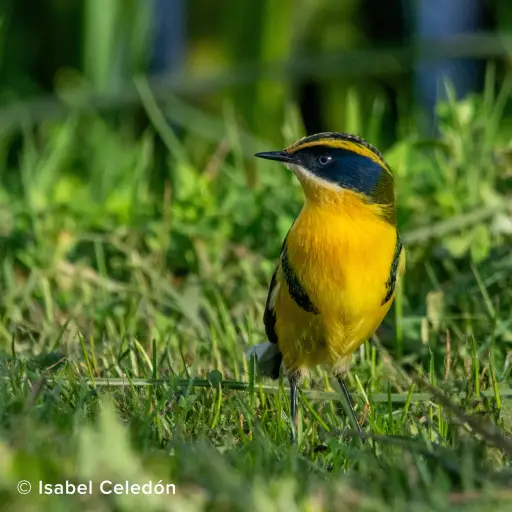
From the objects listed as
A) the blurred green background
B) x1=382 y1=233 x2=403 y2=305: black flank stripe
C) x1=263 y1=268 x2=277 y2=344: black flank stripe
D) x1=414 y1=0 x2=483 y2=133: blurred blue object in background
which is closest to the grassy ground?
the blurred green background

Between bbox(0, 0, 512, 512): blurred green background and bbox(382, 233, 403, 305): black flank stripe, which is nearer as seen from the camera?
bbox(0, 0, 512, 512): blurred green background

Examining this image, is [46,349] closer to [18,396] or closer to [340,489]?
[18,396]

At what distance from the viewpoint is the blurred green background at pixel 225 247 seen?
226 centimetres

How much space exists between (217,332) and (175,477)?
1714mm

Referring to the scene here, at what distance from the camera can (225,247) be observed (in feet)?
14.5

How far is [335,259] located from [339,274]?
0.04 meters

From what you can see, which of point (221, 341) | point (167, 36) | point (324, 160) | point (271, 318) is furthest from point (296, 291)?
point (167, 36)

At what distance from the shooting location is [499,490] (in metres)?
2.07

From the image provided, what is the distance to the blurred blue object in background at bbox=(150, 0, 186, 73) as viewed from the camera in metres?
6.27

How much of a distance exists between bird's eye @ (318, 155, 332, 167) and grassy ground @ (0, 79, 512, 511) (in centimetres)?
61

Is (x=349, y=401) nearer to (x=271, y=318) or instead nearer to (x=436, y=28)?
(x=271, y=318)

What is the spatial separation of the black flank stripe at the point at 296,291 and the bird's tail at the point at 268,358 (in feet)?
1.11

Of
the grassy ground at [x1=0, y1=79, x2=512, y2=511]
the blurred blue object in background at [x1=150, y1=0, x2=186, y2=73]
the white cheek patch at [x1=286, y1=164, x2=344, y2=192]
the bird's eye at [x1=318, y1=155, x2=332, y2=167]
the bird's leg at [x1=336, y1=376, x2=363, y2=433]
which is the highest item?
the blurred blue object in background at [x1=150, y1=0, x2=186, y2=73]

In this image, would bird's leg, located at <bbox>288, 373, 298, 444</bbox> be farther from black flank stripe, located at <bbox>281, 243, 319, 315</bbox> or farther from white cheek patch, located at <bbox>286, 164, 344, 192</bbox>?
white cheek patch, located at <bbox>286, 164, 344, 192</bbox>
